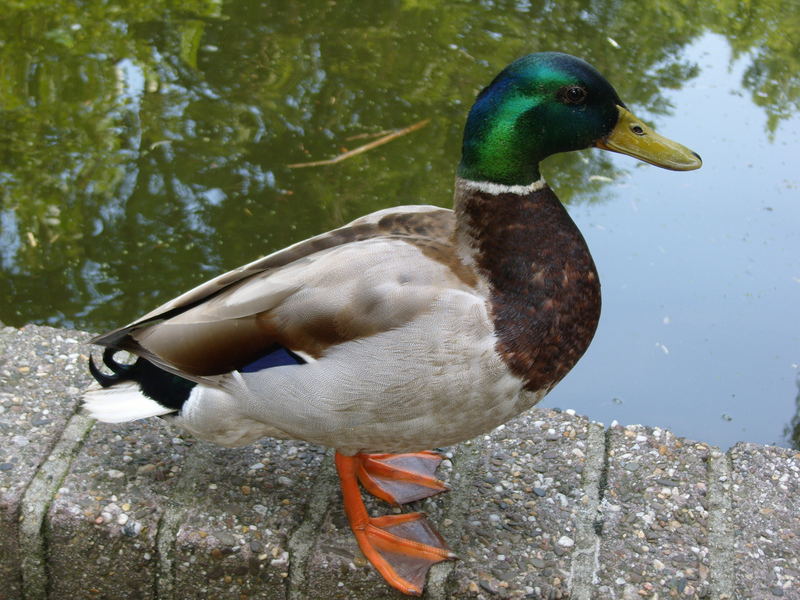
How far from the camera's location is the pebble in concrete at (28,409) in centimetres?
238

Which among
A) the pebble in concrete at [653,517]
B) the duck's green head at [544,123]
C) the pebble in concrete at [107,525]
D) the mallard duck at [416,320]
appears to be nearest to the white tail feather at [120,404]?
the mallard duck at [416,320]

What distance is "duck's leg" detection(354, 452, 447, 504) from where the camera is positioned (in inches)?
102

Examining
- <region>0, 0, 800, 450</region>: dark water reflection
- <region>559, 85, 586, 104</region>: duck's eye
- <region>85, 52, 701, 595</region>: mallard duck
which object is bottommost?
<region>0, 0, 800, 450</region>: dark water reflection

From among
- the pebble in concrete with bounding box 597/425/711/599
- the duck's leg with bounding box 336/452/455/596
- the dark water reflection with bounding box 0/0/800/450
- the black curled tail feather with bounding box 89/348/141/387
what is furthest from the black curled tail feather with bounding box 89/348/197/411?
the dark water reflection with bounding box 0/0/800/450

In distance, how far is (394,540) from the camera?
238 centimetres

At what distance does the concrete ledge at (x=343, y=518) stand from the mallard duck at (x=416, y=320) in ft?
0.44

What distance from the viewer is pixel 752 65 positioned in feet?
Answer: 17.6

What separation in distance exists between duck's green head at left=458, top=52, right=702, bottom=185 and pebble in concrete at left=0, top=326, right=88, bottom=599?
1.21 meters

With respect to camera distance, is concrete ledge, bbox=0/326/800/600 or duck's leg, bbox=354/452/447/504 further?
duck's leg, bbox=354/452/447/504

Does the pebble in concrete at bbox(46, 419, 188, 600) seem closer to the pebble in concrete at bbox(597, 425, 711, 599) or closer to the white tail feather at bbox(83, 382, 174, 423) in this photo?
the white tail feather at bbox(83, 382, 174, 423)

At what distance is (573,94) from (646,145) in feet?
0.74

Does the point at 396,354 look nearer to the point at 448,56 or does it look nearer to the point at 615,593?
the point at 615,593

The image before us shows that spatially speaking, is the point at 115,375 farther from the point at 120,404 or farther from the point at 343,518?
the point at 343,518

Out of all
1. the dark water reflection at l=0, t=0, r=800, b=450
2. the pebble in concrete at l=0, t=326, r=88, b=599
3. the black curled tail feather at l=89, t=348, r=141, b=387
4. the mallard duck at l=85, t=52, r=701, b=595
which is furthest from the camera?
the dark water reflection at l=0, t=0, r=800, b=450
